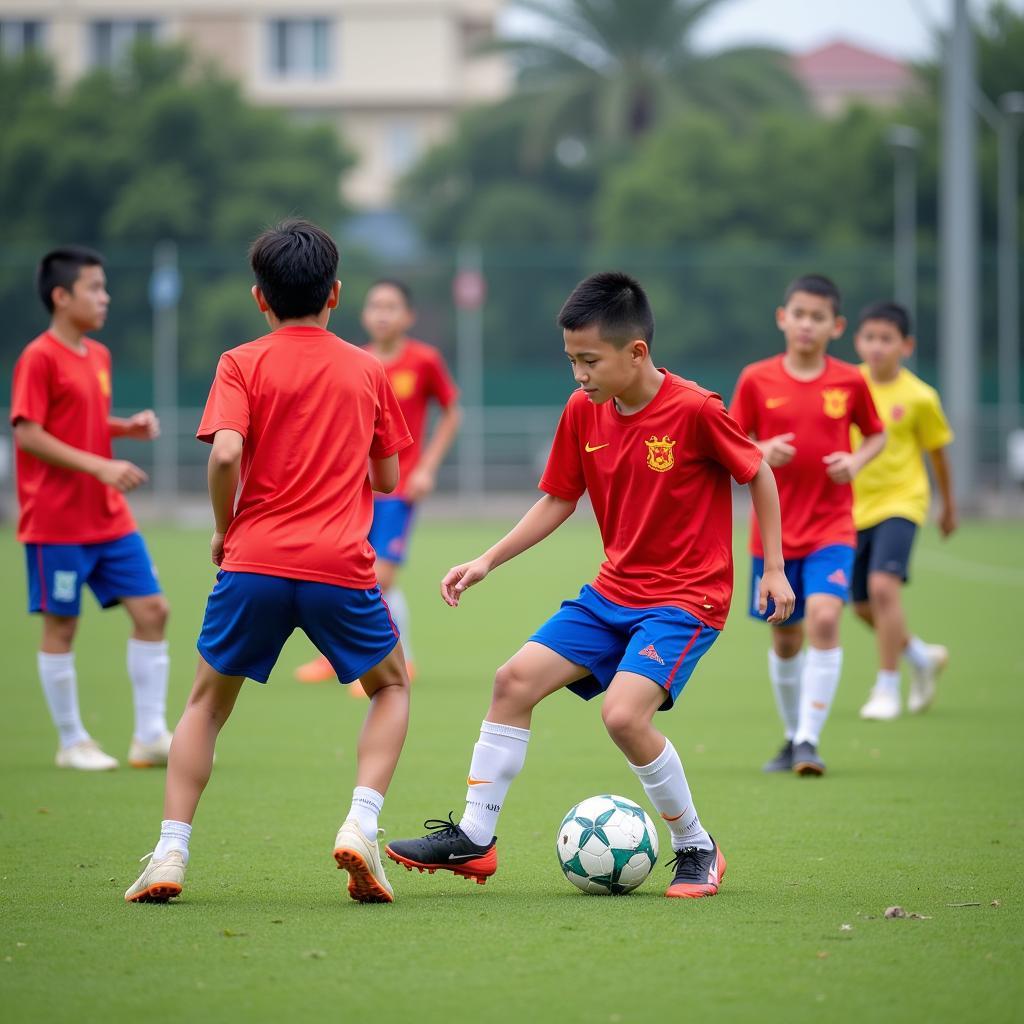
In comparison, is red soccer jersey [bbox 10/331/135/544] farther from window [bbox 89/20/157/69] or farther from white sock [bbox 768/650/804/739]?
window [bbox 89/20/157/69]

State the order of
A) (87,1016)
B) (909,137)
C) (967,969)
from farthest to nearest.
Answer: (909,137) < (967,969) < (87,1016)

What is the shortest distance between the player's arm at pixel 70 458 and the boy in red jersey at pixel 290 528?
1936 mm

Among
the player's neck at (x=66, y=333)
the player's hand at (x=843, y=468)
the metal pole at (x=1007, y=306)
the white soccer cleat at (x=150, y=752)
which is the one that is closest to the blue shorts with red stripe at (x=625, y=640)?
the player's hand at (x=843, y=468)

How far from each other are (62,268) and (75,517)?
110cm

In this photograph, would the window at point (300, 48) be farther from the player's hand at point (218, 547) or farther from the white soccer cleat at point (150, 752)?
the player's hand at point (218, 547)

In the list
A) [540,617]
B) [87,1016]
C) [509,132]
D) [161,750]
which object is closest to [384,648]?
[87,1016]

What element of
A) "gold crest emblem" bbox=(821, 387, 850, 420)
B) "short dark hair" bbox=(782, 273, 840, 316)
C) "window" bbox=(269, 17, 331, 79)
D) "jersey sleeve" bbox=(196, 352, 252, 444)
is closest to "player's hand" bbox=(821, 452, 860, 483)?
"gold crest emblem" bbox=(821, 387, 850, 420)

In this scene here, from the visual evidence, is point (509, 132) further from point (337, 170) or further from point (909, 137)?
point (909, 137)

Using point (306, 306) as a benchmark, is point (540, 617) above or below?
below

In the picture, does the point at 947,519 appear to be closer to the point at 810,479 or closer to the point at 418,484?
the point at 810,479

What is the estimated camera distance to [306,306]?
16.5 ft

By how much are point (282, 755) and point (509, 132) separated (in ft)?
128

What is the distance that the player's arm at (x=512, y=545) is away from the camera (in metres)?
5.21

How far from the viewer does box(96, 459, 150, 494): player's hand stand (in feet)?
22.5
